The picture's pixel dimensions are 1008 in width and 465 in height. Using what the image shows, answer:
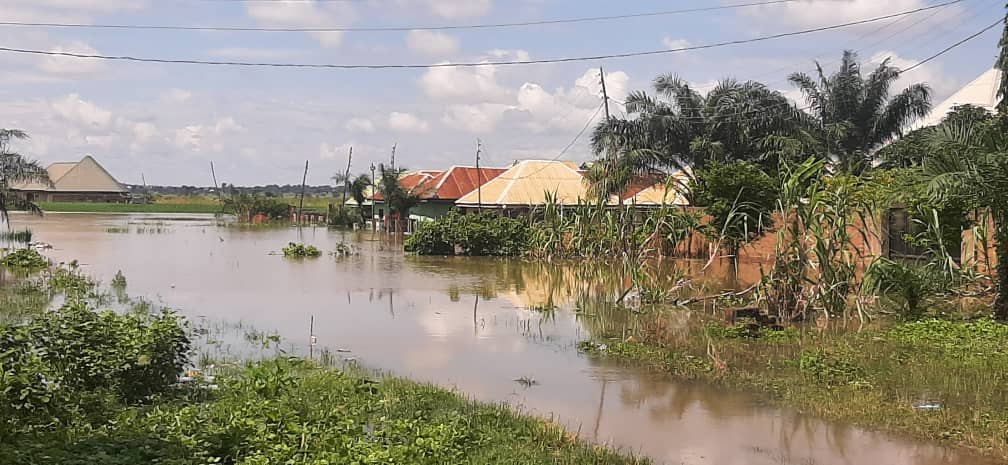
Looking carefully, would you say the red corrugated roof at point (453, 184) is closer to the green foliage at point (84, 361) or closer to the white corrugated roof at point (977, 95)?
the white corrugated roof at point (977, 95)

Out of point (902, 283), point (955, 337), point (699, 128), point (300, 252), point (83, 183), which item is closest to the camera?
point (955, 337)

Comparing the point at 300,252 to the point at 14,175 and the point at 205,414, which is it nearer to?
the point at 14,175

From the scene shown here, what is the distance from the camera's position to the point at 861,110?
3734cm

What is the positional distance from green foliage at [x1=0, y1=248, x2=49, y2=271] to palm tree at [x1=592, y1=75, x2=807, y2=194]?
19618 millimetres

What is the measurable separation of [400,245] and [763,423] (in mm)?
28363

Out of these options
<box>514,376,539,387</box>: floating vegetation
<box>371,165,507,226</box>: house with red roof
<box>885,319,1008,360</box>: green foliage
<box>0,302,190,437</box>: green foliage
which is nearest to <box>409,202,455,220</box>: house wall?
<box>371,165,507,226</box>: house with red roof

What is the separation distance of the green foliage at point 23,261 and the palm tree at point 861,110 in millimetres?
26518

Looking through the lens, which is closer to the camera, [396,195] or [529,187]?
[529,187]

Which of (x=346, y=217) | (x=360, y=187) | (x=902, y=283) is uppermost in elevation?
(x=360, y=187)

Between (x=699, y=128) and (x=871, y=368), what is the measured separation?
28.1 meters

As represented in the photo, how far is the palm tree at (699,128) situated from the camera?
36.4 meters

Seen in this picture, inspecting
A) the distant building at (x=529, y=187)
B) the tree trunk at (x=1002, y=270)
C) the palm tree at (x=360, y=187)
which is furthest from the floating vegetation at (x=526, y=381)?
the palm tree at (x=360, y=187)

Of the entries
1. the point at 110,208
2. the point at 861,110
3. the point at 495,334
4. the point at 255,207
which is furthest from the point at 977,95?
the point at 110,208

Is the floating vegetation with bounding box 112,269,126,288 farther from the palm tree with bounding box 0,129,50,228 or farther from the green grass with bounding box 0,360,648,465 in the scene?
the green grass with bounding box 0,360,648,465
